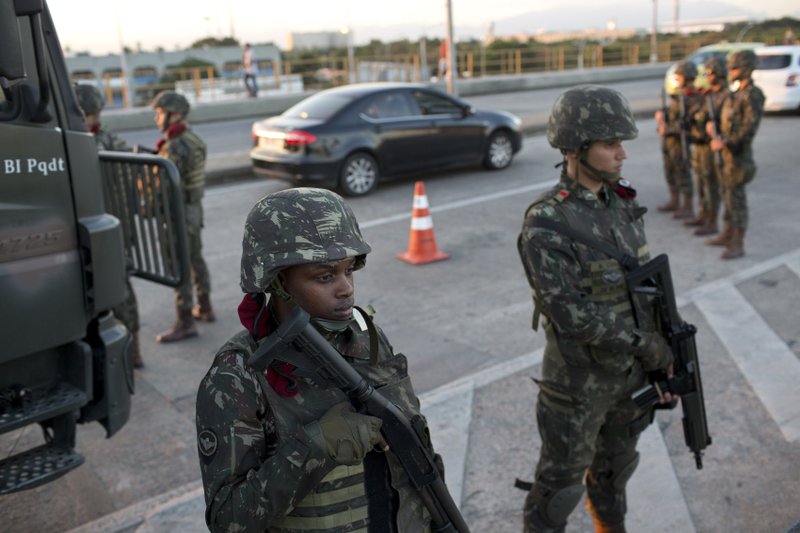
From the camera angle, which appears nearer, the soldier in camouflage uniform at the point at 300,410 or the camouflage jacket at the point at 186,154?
the soldier in camouflage uniform at the point at 300,410

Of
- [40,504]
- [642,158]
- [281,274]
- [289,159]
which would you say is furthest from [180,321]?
[642,158]

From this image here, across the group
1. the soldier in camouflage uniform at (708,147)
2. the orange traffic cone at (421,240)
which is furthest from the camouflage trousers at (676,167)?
the orange traffic cone at (421,240)

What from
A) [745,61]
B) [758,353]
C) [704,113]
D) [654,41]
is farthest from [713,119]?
[654,41]

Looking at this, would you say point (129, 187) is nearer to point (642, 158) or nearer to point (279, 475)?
point (279, 475)

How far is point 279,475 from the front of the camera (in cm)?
174

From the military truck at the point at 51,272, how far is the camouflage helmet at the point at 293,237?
5.19 ft

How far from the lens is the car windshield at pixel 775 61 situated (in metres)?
17.8

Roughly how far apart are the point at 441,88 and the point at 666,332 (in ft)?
79.7

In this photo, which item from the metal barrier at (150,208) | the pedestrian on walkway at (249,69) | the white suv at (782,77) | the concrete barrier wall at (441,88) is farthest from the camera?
the pedestrian on walkway at (249,69)

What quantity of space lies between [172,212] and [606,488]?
284 cm

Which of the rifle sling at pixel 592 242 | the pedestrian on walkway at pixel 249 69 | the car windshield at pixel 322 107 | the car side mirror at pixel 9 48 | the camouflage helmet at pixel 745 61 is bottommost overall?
the rifle sling at pixel 592 242

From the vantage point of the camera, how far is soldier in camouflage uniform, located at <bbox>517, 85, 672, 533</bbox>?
3.03 meters

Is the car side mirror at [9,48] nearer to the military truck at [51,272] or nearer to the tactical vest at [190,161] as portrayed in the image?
the military truck at [51,272]

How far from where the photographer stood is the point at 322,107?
446 inches
